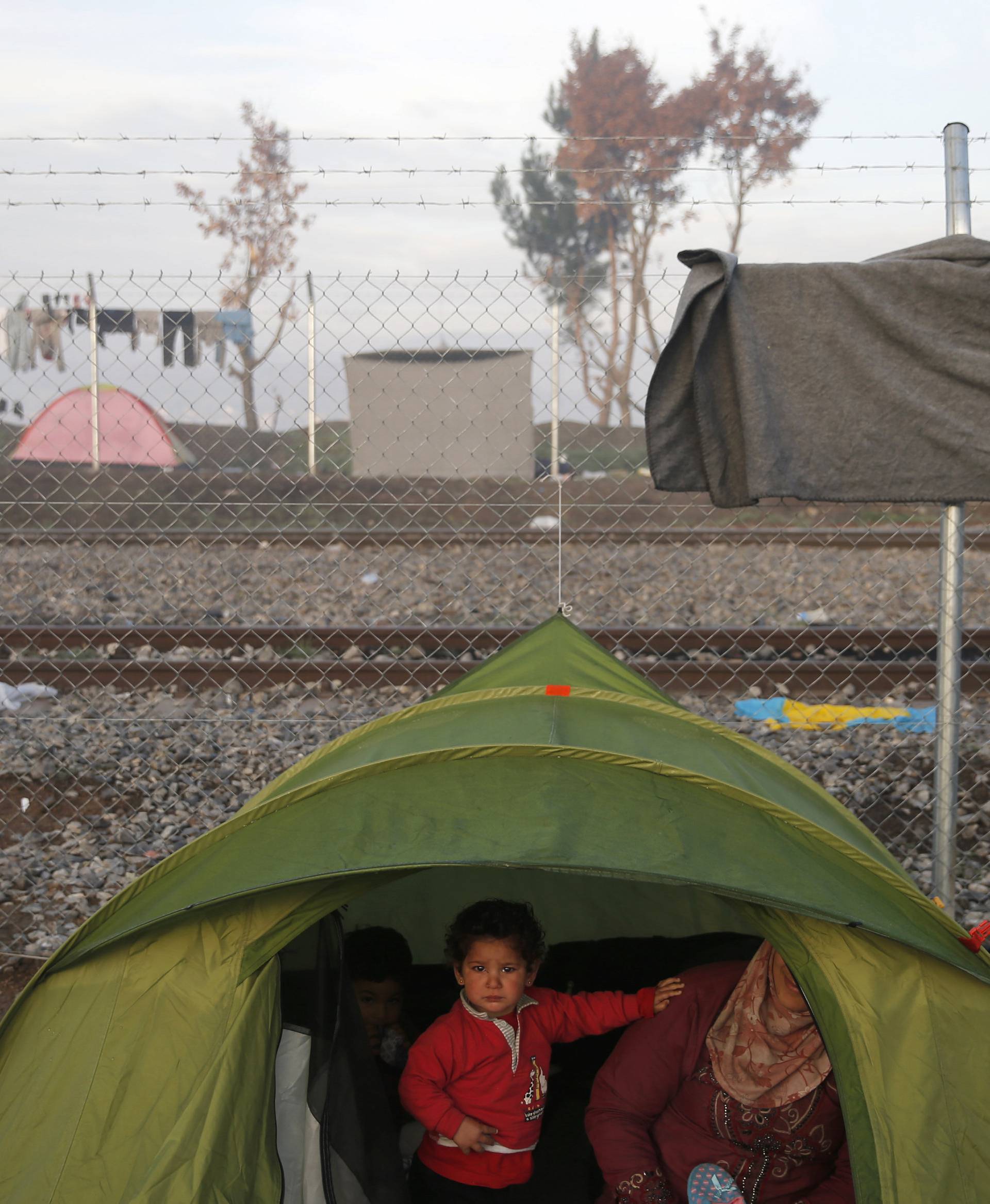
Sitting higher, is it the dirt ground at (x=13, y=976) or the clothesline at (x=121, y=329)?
the clothesline at (x=121, y=329)

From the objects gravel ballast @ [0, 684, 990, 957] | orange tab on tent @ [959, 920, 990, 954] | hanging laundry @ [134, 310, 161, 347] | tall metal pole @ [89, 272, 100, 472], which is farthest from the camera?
hanging laundry @ [134, 310, 161, 347]

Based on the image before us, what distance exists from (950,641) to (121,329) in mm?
3110

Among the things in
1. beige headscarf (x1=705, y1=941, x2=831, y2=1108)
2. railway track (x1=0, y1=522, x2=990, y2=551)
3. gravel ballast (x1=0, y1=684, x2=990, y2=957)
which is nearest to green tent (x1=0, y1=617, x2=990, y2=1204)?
beige headscarf (x1=705, y1=941, x2=831, y2=1108)

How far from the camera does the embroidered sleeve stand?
2.22 meters

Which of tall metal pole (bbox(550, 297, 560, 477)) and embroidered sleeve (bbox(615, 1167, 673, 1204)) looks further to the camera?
tall metal pole (bbox(550, 297, 560, 477))

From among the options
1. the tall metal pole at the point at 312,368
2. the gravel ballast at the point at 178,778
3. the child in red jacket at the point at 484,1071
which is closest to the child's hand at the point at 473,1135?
the child in red jacket at the point at 484,1071

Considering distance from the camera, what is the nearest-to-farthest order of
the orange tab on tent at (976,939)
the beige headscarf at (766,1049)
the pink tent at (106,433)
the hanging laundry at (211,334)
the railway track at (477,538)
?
the orange tab on tent at (976,939)
the beige headscarf at (766,1049)
the hanging laundry at (211,334)
the railway track at (477,538)
the pink tent at (106,433)

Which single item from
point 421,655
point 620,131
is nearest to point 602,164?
point 620,131

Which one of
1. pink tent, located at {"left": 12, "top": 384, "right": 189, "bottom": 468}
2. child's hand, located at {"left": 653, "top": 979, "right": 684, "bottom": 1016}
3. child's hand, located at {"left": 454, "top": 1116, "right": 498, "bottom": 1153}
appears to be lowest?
child's hand, located at {"left": 454, "top": 1116, "right": 498, "bottom": 1153}

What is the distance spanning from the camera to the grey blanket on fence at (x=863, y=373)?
2.54 meters

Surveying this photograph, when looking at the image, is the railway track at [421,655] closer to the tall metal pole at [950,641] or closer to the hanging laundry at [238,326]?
the hanging laundry at [238,326]

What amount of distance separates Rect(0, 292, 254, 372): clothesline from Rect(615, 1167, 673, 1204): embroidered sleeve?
2927 millimetres

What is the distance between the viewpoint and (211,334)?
4109mm

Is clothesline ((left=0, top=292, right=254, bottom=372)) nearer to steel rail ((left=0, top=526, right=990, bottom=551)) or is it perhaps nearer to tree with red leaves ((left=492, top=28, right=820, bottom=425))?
steel rail ((left=0, top=526, right=990, bottom=551))
